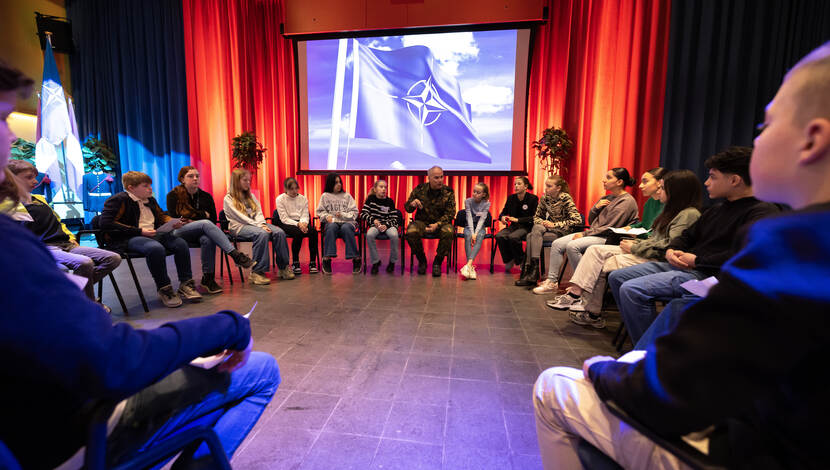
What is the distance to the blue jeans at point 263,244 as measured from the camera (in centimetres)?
394

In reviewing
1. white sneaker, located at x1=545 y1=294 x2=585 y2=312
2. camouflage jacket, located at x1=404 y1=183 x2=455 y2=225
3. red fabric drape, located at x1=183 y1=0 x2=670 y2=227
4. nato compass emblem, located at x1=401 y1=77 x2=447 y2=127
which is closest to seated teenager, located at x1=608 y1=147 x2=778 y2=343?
white sneaker, located at x1=545 y1=294 x2=585 y2=312

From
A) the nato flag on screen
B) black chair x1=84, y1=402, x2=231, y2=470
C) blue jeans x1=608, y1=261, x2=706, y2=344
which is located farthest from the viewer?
the nato flag on screen

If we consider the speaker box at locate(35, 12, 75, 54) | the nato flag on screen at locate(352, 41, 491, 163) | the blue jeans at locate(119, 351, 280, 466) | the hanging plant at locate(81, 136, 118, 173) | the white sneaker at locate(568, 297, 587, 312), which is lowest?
the white sneaker at locate(568, 297, 587, 312)

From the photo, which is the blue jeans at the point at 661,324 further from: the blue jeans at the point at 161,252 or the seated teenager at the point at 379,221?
the blue jeans at the point at 161,252

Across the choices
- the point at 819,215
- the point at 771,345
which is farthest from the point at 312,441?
the point at 819,215

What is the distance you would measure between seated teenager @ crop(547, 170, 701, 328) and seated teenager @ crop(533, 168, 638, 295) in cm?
45

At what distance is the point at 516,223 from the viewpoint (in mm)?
4566

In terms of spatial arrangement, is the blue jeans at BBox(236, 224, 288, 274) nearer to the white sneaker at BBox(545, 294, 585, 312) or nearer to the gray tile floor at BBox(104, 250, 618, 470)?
the gray tile floor at BBox(104, 250, 618, 470)

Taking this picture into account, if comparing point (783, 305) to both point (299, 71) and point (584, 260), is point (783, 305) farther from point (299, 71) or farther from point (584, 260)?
point (299, 71)

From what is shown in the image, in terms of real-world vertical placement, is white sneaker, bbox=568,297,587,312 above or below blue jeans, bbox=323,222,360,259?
below

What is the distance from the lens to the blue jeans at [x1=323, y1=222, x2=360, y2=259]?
4.37 m

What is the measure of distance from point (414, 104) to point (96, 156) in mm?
5940

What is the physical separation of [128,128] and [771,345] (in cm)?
889

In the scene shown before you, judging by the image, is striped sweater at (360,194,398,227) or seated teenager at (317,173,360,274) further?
striped sweater at (360,194,398,227)
